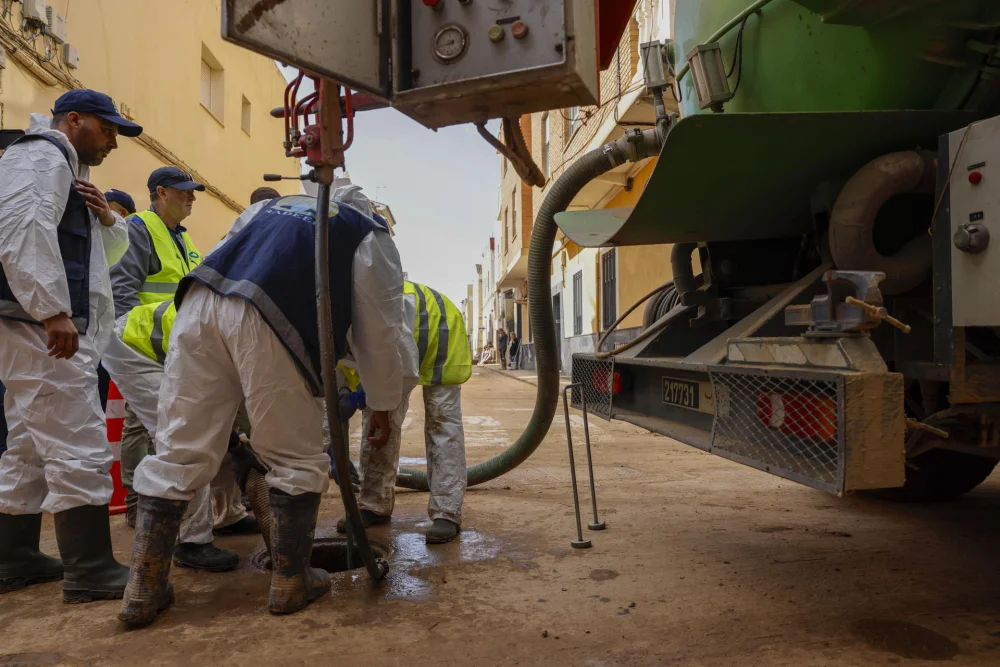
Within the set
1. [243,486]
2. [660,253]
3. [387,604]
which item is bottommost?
[387,604]

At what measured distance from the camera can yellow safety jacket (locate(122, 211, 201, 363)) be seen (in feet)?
10.1

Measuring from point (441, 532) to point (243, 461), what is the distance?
905 mm

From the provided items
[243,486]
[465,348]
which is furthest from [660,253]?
[243,486]

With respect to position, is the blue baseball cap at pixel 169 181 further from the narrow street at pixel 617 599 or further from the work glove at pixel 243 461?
the narrow street at pixel 617 599

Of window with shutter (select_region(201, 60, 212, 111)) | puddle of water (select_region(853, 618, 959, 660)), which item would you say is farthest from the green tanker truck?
window with shutter (select_region(201, 60, 212, 111))

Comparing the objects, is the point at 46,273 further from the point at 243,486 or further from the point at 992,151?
the point at 992,151

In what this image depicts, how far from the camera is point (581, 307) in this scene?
50.1 ft

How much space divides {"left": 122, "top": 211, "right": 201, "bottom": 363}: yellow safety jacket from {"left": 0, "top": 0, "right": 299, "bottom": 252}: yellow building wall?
2.93 metres

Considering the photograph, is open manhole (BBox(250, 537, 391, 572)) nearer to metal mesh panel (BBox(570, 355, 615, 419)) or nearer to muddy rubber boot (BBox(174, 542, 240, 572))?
muddy rubber boot (BBox(174, 542, 240, 572))

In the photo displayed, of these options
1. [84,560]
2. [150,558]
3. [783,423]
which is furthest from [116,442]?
[783,423]

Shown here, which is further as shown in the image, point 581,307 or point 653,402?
point 581,307

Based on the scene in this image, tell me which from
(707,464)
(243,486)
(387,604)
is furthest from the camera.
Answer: (707,464)

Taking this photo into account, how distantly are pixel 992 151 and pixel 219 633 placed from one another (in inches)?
101

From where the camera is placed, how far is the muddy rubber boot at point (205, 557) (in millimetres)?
2865
